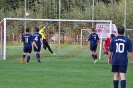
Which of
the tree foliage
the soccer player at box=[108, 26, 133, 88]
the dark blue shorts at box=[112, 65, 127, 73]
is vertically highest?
the tree foliage

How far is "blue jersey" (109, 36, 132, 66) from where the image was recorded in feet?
42.8

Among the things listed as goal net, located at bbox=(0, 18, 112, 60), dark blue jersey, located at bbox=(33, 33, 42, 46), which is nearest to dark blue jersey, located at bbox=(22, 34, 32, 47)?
dark blue jersey, located at bbox=(33, 33, 42, 46)

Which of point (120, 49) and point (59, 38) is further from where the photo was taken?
point (59, 38)

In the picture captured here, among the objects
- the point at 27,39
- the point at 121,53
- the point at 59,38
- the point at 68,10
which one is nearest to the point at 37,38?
the point at 27,39

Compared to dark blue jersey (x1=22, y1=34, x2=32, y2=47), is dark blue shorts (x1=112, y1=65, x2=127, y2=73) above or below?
below

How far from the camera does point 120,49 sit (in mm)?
13070

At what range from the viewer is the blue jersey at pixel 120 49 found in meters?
13.0

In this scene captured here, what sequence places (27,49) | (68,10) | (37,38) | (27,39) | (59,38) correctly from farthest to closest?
(68,10)
(59,38)
(37,38)
(27,49)
(27,39)

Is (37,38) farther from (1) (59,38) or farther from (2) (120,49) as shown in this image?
(2) (120,49)

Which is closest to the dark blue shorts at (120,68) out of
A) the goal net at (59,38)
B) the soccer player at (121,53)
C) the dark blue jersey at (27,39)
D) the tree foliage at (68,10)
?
the soccer player at (121,53)

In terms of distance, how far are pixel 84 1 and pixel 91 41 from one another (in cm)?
2891

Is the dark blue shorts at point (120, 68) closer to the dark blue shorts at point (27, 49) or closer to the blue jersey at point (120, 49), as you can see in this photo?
the blue jersey at point (120, 49)

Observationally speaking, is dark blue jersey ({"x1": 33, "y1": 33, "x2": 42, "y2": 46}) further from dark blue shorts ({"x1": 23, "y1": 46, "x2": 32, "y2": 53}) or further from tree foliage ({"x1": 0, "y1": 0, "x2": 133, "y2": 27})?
tree foliage ({"x1": 0, "y1": 0, "x2": 133, "y2": 27})

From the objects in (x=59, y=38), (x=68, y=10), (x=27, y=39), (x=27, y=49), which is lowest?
(x=27, y=49)
